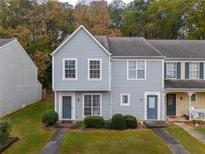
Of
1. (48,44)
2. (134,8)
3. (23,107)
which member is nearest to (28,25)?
(48,44)

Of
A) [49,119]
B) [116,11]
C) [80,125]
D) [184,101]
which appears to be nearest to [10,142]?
[49,119]

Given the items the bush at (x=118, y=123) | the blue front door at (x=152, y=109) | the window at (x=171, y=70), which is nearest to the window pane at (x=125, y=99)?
the blue front door at (x=152, y=109)

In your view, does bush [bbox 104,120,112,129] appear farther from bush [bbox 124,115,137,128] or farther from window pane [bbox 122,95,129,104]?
window pane [bbox 122,95,129,104]

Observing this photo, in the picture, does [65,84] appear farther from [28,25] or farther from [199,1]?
[199,1]

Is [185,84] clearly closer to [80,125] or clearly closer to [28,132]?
[80,125]

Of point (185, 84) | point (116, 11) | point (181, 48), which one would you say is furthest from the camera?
point (116, 11)

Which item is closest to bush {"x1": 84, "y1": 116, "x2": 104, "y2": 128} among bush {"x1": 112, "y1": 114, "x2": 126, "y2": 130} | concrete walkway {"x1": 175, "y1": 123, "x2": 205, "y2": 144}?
bush {"x1": 112, "y1": 114, "x2": 126, "y2": 130}
